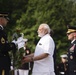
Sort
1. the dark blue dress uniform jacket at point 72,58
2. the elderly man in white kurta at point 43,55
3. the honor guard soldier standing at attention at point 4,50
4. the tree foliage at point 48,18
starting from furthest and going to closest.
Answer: the tree foliage at point 48,18 < the dark blue dress uniform jacket at point 72,58 < the elderly man in white kurta at point 43,55 < the honor guard soldier standing at attention at point 4,50

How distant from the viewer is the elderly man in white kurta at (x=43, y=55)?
8242 mm

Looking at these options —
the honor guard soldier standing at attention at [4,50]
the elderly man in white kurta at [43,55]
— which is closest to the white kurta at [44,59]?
the elderly man in white kurta at [43,55]

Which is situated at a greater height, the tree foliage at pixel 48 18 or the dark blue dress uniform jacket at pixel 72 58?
the tree foliage at pixel 48 18

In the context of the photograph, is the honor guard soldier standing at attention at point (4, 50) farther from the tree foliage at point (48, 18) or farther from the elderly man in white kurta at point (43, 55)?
the tree foliage at point (48, 18)

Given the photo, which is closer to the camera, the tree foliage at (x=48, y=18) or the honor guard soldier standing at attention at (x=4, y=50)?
the honor guard soldier standing at attention at (x=4, y=50)

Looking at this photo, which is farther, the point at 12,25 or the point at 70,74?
the point at 12,25

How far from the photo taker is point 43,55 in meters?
8.23

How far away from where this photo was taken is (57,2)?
39.2m

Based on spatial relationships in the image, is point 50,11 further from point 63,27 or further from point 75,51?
point 75,51

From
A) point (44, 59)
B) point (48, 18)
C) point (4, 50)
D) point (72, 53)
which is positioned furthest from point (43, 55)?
point (48, 18)

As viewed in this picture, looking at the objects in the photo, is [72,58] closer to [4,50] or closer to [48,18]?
[4,50]

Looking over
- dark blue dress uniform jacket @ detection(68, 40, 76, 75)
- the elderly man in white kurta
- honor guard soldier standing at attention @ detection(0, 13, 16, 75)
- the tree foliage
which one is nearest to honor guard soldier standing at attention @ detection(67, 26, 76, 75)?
dark blue dress uniform jacket @ detection(68, 40, 76, 75)

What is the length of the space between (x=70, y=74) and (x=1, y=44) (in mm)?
2567

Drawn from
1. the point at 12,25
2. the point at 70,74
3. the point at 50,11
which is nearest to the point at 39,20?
the point at 50,11
